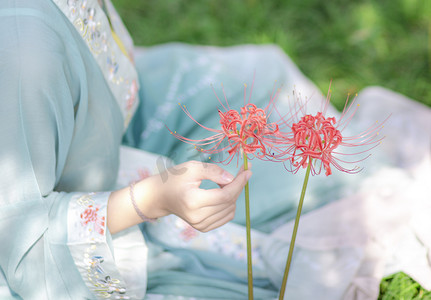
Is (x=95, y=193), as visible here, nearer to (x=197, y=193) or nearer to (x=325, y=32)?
(x=197, y=193)

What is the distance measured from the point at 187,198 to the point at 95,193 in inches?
9.6

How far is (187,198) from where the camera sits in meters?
0.86

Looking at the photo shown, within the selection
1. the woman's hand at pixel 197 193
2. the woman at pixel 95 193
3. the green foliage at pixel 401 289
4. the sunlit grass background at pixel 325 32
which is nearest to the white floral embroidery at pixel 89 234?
the woman at pixel 95 193

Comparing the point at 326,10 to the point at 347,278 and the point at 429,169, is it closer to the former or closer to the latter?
the point at 429,169

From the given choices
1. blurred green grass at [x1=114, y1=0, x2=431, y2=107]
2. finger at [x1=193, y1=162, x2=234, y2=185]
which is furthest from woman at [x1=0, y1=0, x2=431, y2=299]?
blurred green grass at [x1=114, y1=0, x2=431, y2=107]

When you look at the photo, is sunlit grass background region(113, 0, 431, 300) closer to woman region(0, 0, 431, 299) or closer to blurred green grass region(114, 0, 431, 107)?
blurred green grass region(114, 0, 431, 107)

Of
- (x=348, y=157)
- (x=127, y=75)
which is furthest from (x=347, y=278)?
(x=127, y=75)

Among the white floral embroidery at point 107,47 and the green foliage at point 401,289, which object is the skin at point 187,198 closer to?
the white floral embroidery at point 107,47

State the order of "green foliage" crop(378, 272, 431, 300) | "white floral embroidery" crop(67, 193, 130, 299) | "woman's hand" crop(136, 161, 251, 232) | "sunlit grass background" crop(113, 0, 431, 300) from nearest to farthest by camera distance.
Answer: "woman's hand" crop(136, 161, 251, 232), "white floral embroidery" crop(67, 193, 130, 299), "green foliage" crop(378, 272, 431, 300), "sunlit grass background" crop(113, 0, 431, 300)

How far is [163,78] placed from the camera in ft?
5.65

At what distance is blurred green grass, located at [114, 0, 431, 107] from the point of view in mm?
2309

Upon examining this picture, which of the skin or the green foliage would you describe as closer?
the skin

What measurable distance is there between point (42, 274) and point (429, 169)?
1.07 m

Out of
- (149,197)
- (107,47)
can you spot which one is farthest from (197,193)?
(107,47)
